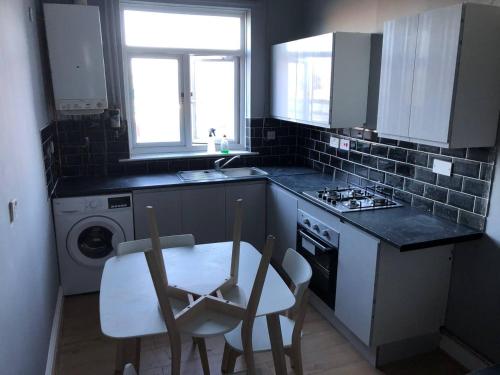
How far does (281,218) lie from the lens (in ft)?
11.4

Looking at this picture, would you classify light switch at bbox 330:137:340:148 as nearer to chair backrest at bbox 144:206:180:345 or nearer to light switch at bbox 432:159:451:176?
light switch at bbox 432:159:451:176

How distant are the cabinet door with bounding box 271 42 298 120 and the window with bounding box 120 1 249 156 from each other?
1.28ft

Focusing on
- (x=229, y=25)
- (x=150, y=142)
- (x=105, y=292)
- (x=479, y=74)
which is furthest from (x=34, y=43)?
(x=479, y=74)

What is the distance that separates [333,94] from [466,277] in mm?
1500

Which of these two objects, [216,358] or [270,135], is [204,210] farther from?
[216,358]

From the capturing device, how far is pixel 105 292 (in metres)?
1.81

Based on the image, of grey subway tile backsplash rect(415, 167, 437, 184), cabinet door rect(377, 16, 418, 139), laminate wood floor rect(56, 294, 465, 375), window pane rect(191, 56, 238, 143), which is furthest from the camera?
window pane rect(191, 56, 238, 143)

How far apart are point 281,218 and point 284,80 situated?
1.26 m

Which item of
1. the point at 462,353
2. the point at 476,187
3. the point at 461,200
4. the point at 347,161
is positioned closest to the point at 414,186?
the point at 461,200

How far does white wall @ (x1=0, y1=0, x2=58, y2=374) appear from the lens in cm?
163

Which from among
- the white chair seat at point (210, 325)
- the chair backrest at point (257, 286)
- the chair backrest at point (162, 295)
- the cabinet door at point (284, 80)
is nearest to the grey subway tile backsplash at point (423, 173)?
the cabinet door at point (284, 80)

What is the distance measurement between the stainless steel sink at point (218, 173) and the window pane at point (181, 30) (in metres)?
1.20

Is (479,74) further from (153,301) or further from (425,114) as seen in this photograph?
(153,301)

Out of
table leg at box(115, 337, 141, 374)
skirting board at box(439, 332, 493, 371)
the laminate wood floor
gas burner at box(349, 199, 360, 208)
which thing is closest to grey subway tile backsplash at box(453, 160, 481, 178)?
gas burner at box(349, 199, 360, 208)
